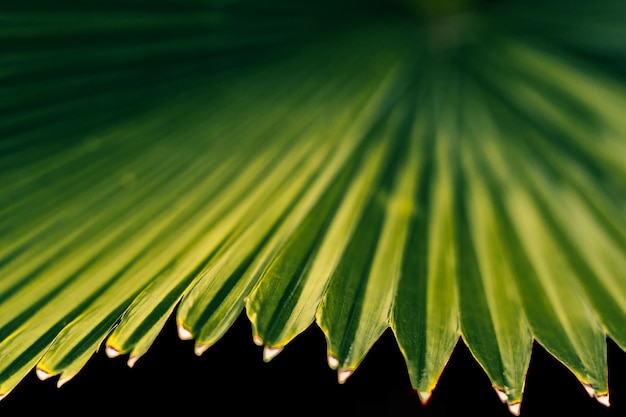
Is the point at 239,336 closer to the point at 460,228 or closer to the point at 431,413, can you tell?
the point at 431,413

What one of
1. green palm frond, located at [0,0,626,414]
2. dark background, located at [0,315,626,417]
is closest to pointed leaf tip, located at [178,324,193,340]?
green palm frond, located at [0,0,626,414]

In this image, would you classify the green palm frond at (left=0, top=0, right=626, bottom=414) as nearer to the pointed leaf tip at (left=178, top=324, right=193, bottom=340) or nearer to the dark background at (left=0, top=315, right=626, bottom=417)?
the pointed leaf tip at (left=178, top=324, right=193, bottom=340)

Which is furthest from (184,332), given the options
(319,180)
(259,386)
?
(259,386)

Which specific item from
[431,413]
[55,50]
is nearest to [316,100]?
[55,50]

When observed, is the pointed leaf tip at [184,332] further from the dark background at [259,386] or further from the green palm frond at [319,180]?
the dark background at [259,386]

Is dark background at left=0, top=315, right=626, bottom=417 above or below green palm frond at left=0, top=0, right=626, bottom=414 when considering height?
below

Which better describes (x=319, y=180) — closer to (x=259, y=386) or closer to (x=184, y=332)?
(x=184, y=332)

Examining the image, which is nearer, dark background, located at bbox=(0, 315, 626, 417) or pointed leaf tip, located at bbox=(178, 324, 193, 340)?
pointed leaf tip, located at bbox=(178, 324, 193, 340)

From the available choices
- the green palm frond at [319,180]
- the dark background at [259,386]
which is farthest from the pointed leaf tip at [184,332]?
the dark background at [259,386]
